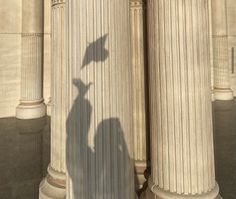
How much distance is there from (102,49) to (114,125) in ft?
2.68

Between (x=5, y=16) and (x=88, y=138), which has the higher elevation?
(x=5, y=16)

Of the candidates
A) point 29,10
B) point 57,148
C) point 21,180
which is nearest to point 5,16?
point 29,10

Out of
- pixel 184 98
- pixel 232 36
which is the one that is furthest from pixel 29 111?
pixel 232 36

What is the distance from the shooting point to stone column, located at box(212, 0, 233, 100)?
1548 cm

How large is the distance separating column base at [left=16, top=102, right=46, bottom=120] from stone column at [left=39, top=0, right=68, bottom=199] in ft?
26.4

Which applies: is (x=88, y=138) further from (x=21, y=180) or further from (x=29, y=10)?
(x=29, y=10)

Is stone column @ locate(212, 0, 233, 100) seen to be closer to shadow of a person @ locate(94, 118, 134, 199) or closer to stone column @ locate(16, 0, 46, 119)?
stone column @ locate(16, 0, 46, 119)

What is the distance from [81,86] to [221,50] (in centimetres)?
1434

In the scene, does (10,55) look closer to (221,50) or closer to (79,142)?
(79,142)

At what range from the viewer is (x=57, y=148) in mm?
4082

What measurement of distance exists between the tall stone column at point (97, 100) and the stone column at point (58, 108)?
99 cm

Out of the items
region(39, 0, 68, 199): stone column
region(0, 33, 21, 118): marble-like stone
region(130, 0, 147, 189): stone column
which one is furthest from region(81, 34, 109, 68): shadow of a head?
region(0, 33, 21, 118): marble-like stone

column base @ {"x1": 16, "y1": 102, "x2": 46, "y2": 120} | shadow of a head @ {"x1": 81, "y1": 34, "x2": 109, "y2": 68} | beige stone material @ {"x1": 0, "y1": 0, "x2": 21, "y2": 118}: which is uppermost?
beige stone material @ {"x1": 0, "y1": 0, "x2": 21, "y2": 118}

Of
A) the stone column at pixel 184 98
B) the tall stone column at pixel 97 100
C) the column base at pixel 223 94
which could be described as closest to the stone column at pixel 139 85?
the stone column at pixel 184 98
